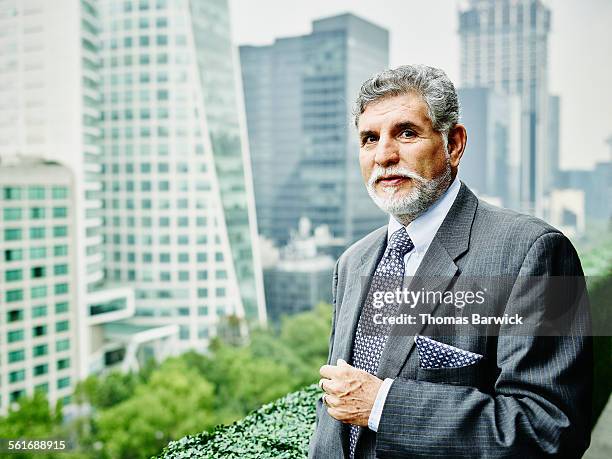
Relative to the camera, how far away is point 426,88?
929 millimetres

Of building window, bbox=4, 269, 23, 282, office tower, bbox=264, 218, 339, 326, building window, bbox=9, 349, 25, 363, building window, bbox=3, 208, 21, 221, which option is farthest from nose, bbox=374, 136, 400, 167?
office tower, bbox=264, 218, 339, 326

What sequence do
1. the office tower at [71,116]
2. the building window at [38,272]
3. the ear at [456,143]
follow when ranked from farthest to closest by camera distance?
the office tower at [71,116], the building window at [38,272], the ear at [456,143]

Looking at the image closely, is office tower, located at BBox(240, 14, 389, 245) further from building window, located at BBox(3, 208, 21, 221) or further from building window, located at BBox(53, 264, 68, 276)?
building window, located at BBox(3, 208, 21, 221)

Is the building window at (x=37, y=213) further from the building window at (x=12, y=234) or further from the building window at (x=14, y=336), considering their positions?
the building window at (x=14, y=336)

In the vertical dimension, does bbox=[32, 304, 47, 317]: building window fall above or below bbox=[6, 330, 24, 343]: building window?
above

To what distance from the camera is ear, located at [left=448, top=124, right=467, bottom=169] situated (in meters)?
0.98

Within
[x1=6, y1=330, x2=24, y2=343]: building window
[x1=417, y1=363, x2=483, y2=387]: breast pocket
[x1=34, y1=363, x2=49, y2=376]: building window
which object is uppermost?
[x1=417, y1=363, x2=483, y2=387]: breast pocket

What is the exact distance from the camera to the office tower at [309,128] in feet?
76.2

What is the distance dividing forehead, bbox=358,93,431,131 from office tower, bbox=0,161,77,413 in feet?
56.2

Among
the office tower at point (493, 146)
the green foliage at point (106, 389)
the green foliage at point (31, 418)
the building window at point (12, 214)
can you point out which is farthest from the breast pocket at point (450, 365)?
the green foliage at point (106, 389)

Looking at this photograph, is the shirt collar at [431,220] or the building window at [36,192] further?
the building window at [36,192]

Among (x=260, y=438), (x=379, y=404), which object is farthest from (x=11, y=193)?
(x=379, y=404)

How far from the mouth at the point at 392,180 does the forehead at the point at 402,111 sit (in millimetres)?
83

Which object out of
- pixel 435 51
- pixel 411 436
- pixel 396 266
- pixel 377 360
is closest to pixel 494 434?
pixel 411 436
